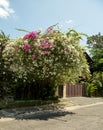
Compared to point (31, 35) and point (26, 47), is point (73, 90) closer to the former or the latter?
point (31, 35)

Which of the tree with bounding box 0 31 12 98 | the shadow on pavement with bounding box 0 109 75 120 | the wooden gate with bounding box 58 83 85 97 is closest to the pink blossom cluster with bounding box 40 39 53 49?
the tree with bounding box 0 31 12 98

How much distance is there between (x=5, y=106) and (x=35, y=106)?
2.60m

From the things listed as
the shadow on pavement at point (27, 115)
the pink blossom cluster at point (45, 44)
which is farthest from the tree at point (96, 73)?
the shadow on pavement at point (27, 115)

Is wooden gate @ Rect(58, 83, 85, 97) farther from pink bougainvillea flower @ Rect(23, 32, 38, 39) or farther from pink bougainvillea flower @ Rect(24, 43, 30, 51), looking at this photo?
pink bougainvillea flower @ Rect(24, 43, 30, 51)

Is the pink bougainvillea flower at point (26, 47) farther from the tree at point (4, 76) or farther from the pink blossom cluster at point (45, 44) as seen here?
the tree at point (4, 76)

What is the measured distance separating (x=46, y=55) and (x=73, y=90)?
1287 cm

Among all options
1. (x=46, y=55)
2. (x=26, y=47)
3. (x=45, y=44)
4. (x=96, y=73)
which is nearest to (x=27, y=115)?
(x=46, y=55)

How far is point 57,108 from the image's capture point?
59.2 feet

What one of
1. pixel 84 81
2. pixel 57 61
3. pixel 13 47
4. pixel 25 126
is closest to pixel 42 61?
pixel 57 61

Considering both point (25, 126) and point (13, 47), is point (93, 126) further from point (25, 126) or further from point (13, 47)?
point (13, 47)

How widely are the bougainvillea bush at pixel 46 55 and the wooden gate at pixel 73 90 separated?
8439 millimetres

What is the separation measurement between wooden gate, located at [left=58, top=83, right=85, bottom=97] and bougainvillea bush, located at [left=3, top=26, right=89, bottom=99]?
8439mm

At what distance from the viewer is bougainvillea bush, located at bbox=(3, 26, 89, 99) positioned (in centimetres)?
1645

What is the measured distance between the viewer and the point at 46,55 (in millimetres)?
16516
